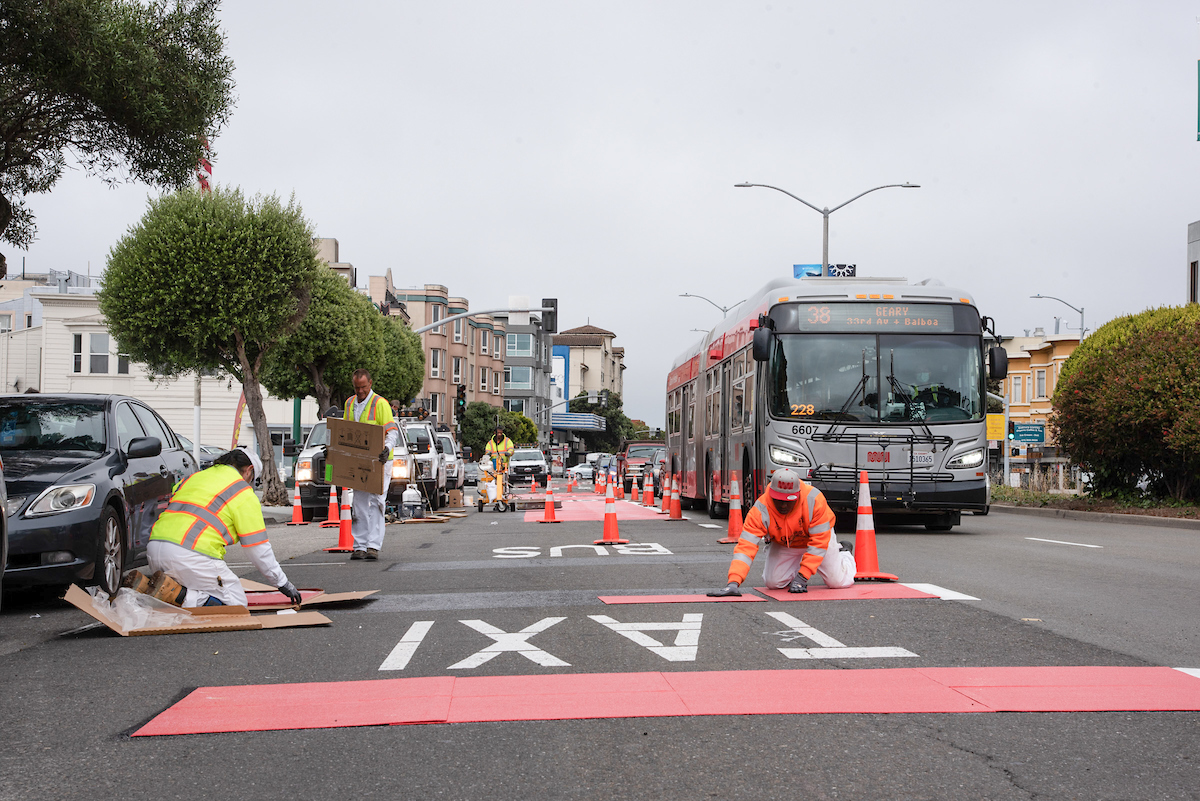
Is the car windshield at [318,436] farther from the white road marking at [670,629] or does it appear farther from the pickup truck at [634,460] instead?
the white road marking at [670,629]

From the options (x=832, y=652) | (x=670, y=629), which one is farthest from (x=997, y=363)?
(x=832, y=652)

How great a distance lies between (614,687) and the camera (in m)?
5.75

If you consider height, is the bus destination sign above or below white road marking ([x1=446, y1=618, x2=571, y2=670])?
above

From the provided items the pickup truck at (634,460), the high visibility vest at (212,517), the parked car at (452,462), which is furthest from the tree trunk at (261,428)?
the high visibility vest at (212,517)

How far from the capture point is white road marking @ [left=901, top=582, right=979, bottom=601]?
29.0ft

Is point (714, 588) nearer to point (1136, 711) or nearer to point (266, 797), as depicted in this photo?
point (1136, 711)

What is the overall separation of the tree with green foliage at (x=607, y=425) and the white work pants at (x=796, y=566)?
122 meters

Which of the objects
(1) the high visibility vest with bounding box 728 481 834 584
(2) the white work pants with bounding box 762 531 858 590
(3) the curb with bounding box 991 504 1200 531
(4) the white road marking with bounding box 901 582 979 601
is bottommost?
(3) the curb with bounding box 991 504 1200 531

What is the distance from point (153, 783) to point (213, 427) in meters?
51.1

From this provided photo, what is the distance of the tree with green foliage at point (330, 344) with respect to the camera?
3478 centimetres

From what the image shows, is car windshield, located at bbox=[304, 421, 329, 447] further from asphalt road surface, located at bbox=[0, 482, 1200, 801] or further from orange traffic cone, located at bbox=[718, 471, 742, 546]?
asphalt road surface, located at bbox=[0, 482, 1200, 801]

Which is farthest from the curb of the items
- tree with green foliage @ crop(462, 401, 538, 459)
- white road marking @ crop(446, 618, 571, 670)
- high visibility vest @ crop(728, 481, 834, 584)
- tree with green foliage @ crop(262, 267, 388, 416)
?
tree with green foliage @ crop(462, 401, 538, 459)

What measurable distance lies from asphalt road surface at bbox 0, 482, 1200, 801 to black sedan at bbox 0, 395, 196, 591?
0.48 meters

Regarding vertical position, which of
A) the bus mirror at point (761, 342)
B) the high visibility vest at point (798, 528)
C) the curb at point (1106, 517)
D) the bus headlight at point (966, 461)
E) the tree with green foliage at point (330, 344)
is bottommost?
the curb at point (1106, 517)
